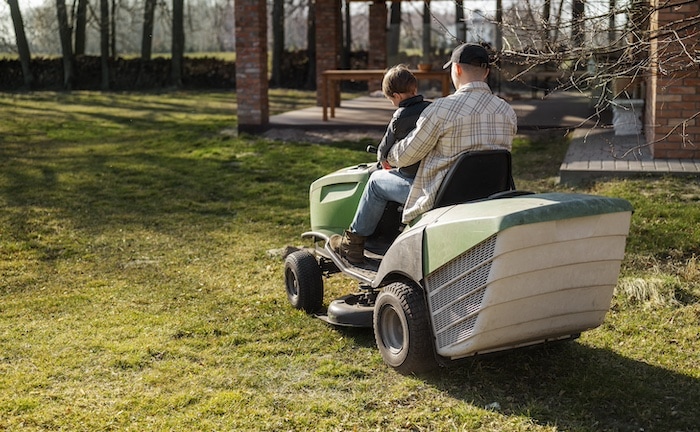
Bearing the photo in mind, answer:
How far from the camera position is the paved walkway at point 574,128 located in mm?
8727

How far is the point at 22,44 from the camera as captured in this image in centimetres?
2609

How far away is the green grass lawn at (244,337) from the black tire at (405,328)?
0.10 metres

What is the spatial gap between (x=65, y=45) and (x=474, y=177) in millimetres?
25819

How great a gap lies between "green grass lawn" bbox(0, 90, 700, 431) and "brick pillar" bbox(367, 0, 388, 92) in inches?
463

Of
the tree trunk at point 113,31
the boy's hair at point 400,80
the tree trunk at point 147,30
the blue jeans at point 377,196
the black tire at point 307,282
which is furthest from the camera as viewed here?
the tree trunk at point 113,31

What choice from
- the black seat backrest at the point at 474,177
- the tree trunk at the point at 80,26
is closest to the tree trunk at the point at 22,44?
the tree trunk at the point at 80,26

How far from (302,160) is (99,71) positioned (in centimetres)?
1896

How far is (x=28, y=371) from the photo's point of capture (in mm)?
4551

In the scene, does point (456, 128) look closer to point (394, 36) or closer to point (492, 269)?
point (492, 269)

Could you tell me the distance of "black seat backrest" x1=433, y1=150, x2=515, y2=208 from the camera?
4195 millimetres

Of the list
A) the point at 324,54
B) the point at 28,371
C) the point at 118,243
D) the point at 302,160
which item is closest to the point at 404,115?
the point at 28,371

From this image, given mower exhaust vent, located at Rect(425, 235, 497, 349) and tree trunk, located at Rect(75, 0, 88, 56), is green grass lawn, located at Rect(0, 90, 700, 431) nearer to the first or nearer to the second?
mower exhaust vent, located at Rect(425, 235, 497, 349)

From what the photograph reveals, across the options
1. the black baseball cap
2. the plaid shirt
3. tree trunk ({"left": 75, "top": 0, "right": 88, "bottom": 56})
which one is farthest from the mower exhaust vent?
tree trunk ({"left": 75, "top": 0, "right": 88, "bottom": 56})

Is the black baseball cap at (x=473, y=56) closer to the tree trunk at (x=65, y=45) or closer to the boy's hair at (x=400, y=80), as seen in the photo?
the boy's hair at (x=400, y=80)
